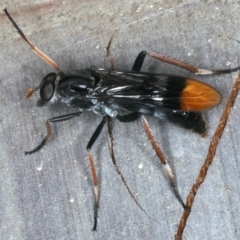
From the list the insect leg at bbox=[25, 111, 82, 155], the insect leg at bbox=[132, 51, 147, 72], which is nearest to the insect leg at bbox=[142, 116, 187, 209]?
the insect leg at bbox=[132, 51, 147, 72]

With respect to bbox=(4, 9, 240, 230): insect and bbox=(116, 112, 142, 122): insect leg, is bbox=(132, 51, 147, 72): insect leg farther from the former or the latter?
bbox=(116, 112, 142, 122): insect leg

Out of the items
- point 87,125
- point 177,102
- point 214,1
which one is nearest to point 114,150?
point 87,125

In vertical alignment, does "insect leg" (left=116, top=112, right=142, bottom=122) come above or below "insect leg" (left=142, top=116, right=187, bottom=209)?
above

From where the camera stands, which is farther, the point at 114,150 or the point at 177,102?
the point at 114,150

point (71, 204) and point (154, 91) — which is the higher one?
point (154, 91)

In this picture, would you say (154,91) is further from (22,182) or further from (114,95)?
(22,182)

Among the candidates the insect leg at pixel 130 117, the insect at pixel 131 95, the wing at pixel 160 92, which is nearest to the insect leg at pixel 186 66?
the insect at pixel 131 95

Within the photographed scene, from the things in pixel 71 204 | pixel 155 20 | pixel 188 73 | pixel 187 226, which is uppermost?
pixel 155 20

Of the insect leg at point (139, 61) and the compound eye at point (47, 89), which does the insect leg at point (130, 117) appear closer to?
the insect leg at point (139, 61)
